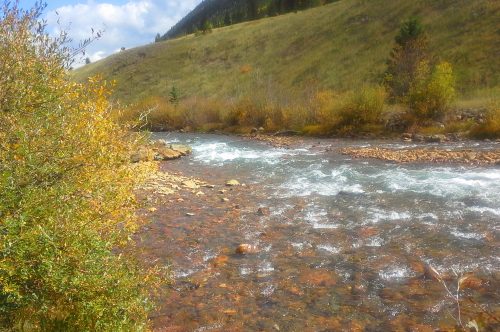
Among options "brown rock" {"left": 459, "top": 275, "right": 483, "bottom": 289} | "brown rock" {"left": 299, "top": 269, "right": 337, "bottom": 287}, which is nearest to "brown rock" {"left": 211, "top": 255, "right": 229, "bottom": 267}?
"brown rock" {"left": 299, "top": 269, "right": 337, "bottom": 287}

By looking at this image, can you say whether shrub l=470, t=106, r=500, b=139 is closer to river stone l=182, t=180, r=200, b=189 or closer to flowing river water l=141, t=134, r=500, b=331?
flowing river water l=141, t=134, r=500, b=331

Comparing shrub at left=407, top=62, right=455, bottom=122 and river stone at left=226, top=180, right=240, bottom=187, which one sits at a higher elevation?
shrub at left=407, top=62, right=455, bottom=122

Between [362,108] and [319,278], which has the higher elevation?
[362,108]

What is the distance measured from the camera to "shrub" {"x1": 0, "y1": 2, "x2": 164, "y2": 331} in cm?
452

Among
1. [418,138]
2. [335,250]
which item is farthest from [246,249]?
[418,138]

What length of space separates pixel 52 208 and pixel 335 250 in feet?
19.9

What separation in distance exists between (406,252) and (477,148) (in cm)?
1200

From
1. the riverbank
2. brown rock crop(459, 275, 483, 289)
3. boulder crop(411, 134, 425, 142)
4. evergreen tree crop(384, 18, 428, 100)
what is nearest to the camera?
brown rock crop(459, 275, 483, 289)

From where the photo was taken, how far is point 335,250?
30.2 ft

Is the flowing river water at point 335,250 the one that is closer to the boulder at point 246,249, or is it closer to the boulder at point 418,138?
the boulder at point 246,249

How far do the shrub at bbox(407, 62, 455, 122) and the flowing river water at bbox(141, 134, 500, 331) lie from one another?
8.66 meters

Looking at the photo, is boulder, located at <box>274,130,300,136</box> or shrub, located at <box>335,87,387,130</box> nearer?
shrub, located at <box>335,87,387,130</box>

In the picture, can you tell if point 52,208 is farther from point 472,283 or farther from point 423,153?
point 423,153

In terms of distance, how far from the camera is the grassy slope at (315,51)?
36697 mm
